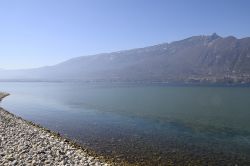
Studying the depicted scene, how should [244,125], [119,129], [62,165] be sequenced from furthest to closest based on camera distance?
[244,125], [119,129], [62,165]

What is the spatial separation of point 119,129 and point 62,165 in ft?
91.3

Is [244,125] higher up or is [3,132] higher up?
[3,132]

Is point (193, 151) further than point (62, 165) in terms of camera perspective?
Yes

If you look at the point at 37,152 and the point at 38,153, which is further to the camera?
the point at 37,152

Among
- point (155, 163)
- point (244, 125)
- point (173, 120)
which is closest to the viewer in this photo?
point (155, 163)

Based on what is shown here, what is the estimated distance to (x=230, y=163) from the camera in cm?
3300

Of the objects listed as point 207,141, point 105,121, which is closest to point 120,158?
point 207,141

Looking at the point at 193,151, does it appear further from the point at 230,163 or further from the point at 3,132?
the point at 3,132

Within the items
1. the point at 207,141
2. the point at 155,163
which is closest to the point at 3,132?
the point at 155,163

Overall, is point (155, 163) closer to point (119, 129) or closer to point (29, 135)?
point (29, 135)

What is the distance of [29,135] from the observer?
130 ft

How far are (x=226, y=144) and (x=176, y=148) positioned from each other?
26.4ft

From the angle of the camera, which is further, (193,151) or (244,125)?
(244,125)

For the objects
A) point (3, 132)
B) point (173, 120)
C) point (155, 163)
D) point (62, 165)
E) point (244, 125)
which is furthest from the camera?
point (173, 120)
